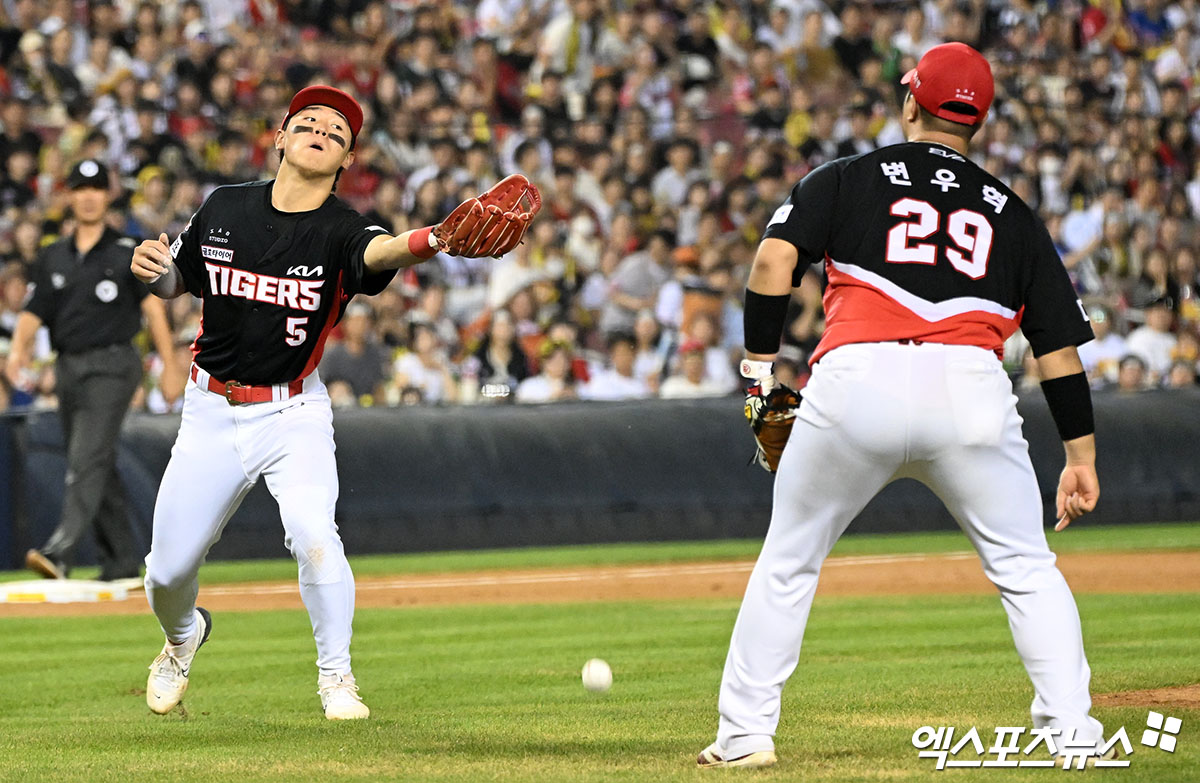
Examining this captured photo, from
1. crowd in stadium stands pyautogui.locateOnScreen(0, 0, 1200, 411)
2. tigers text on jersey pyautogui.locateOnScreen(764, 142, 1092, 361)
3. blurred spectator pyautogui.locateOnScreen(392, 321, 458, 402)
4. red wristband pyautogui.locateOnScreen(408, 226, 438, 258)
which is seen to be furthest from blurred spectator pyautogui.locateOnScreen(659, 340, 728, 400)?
tigers text on jersey pyautogui.locateOnScreen(764, 142, 1092, 361)

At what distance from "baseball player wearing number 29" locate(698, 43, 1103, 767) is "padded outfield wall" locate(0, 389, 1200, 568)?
962 cm

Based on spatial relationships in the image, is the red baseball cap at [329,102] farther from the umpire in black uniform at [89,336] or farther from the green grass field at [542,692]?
the umpire in black uniform at [89,336]

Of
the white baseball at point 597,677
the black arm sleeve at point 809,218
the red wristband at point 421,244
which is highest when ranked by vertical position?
the black arm sleeve at point 809,218

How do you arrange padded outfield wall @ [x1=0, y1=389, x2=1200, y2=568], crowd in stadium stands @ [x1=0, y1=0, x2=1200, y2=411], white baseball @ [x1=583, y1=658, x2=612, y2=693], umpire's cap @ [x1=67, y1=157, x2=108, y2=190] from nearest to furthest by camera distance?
white baseball @ [x1=583, y1=658, x2=612, y2=693] → umpire's cap @ [x1=67, y1=157, x2=108, y2=190] → padded outfield wall @ [x1=0, y1=389, x2=1200, y2=568] → crowd in stadium stands @ [x1=0, y1=0, x2=1200, y2=411]

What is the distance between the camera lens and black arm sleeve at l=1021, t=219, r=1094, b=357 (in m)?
4.91

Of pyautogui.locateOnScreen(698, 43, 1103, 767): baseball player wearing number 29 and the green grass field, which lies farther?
the green grass field

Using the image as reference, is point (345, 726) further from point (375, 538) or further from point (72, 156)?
point (72, 156)

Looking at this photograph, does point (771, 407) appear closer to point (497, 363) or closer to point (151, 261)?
point (151, 261)

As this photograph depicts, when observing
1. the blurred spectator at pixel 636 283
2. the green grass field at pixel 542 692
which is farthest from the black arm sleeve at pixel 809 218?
the blurred spectator at pixel 636 283

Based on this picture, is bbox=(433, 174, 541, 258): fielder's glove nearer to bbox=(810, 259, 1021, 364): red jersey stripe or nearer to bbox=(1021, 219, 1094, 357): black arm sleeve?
bbox=(810, 259, 1021, 364): red jersey stripe

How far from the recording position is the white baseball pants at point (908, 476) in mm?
4664

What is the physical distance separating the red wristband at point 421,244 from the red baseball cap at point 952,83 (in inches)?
67.5

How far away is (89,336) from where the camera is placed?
35.7ft

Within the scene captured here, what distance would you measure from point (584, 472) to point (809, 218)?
10131 mm
